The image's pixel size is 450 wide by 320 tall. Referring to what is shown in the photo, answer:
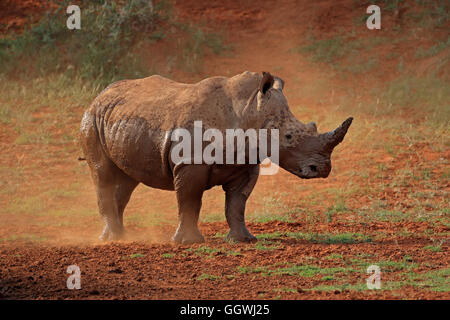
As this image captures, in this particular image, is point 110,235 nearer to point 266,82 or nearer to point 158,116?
point 158,116

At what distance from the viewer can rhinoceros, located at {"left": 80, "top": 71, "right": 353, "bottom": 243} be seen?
321 inches

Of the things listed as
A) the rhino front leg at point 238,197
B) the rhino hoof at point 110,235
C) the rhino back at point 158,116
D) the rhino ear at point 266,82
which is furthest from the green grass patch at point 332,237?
the rhino hoof at point 110,235

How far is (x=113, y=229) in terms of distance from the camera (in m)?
9.36

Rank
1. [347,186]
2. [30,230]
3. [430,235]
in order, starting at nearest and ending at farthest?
[430,235] → [30,230] → [347,186]

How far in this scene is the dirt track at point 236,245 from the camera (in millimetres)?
6520

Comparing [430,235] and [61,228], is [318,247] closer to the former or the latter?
[430,235]

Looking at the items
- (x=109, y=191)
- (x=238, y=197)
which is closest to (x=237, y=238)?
(x=238, y=197)

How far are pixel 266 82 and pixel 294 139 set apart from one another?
677 mm

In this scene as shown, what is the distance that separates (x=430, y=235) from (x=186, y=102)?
3336mm

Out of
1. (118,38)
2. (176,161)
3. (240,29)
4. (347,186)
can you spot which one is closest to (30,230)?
(176,161)

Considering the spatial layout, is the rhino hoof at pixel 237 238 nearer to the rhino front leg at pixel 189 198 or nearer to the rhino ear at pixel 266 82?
the rhino front leg at pixel 189 198

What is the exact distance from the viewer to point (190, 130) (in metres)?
8.22

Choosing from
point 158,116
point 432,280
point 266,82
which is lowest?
point 432,280

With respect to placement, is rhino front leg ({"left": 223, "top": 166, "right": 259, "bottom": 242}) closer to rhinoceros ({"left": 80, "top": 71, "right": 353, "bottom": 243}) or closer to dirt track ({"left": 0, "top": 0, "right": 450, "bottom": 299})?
rhinoceros ({"left": 80, "top": 71, "right": 353, "bottom": 243})
